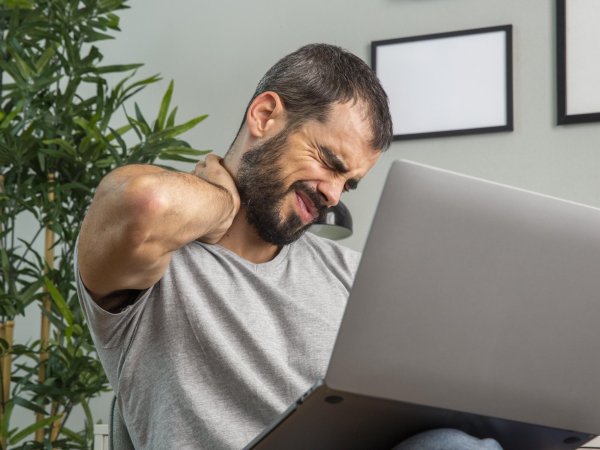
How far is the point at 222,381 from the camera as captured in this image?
136cm

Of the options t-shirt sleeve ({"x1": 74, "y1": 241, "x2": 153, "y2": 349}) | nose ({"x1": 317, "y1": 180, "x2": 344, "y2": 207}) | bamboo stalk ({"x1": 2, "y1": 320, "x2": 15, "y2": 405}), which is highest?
nose ({"x1": 317, "y1": 180, "x2": 344, "y2": 207})

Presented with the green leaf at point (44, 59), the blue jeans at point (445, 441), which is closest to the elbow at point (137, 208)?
the blue jeans at point (445, 441)

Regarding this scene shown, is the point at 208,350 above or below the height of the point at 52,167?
below

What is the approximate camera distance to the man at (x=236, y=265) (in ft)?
4.11

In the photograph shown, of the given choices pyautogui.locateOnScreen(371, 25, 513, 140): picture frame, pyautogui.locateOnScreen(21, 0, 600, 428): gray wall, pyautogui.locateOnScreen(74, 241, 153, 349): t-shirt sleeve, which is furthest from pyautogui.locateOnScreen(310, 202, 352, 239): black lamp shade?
pyautogui.locateOnScreen(74, 241, 153, 349): t-shirt sleeve

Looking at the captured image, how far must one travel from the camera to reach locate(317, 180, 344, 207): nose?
4.93 ft

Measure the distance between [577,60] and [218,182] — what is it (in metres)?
1.89

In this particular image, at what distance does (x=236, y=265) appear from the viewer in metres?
1.47

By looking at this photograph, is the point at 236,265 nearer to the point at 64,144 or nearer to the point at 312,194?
the point at 312,194

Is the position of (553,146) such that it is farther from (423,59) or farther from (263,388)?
(263,388)

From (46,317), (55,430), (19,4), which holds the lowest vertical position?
(55,430)

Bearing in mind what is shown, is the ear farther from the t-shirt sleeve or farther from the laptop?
the laptop

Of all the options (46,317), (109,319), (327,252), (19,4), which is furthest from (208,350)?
(19,4)

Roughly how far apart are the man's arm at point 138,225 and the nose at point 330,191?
0.72 ft
